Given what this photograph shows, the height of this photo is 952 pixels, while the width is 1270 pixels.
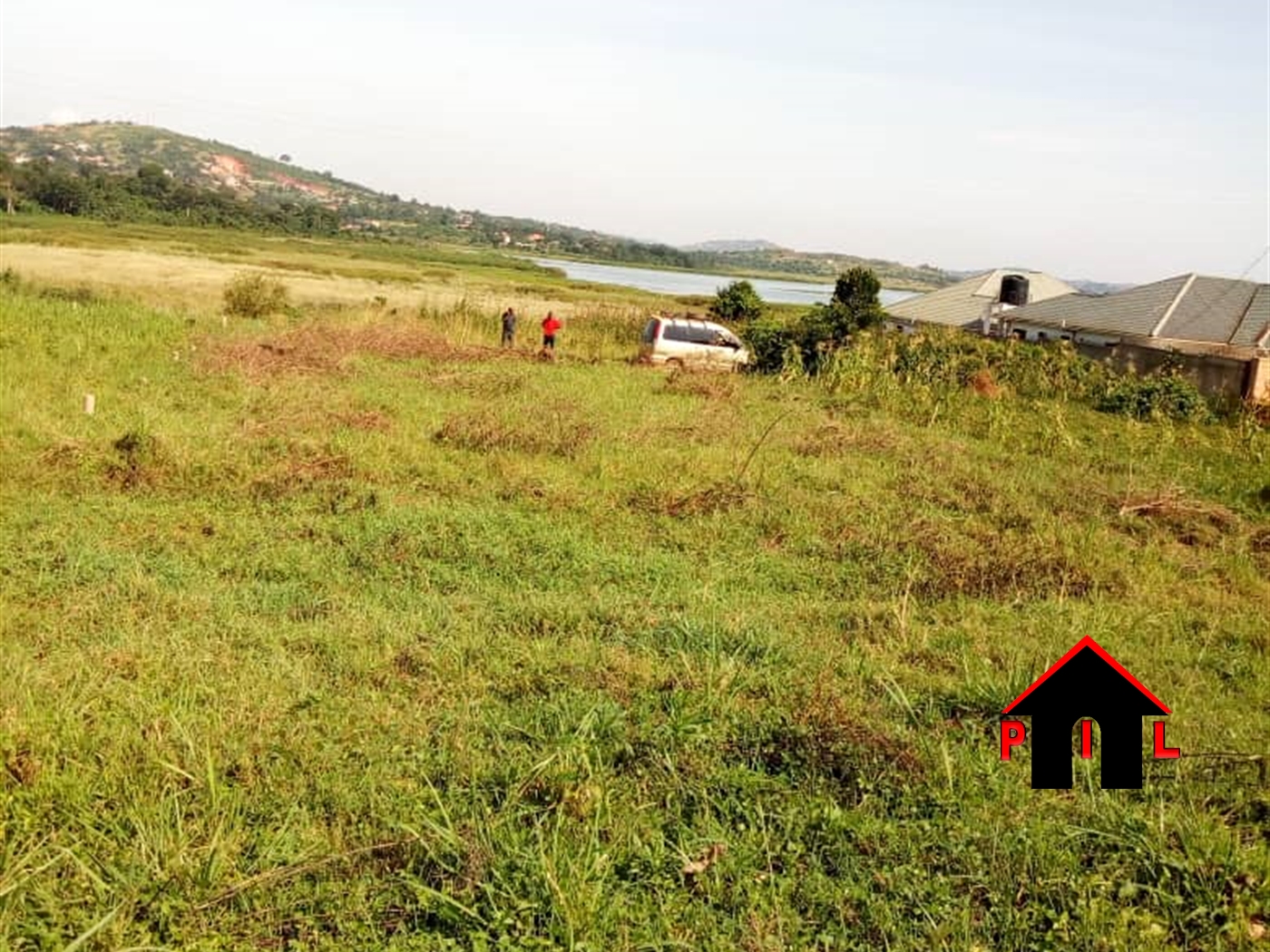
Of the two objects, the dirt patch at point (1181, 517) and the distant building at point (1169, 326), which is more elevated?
the distant building at point (1169, 326)

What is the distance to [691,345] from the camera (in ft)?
57.7

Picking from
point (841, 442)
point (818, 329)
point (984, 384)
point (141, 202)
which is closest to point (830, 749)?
point (841, 442)

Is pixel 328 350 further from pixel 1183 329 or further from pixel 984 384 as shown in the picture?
pixel 1183 329

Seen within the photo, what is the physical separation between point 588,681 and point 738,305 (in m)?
22.4

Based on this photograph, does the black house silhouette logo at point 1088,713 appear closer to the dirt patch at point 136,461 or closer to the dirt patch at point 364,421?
the dirt patch at point 136,461

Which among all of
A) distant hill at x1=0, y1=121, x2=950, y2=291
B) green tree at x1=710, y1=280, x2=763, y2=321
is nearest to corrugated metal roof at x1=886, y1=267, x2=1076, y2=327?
green tree at x1=710, y1=280, x2=763, y2=321

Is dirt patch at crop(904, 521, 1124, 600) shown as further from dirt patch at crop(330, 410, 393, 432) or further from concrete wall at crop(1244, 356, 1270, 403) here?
concrete wall at crop(1244, 356, 1270, 403)

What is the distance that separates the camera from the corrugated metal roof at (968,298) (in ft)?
108

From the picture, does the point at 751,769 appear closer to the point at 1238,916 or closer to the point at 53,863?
the point at 1238,916

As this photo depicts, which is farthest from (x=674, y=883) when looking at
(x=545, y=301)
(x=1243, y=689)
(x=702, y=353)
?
(x=545, y=301)

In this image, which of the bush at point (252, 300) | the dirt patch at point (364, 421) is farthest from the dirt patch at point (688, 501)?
the bush at point (252, 300)

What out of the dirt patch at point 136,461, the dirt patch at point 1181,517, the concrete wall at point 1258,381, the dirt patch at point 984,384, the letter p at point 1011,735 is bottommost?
the dirt patch at point 136,461

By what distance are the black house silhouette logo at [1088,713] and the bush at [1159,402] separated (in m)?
12.5

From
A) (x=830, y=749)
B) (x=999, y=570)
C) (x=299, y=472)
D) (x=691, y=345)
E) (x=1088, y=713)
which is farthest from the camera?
(x=691, y=345)
